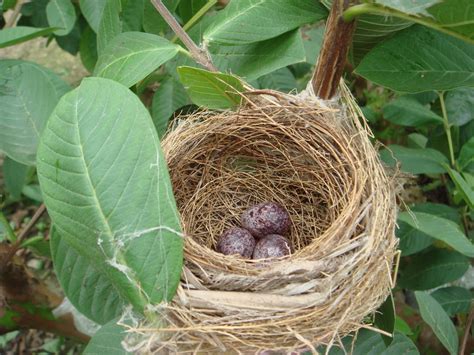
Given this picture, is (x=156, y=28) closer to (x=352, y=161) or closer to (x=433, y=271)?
(x=352, y=161)

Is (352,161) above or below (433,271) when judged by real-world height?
above

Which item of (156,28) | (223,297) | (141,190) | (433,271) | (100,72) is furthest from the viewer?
(433,271)

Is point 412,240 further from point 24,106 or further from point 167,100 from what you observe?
point 24,106

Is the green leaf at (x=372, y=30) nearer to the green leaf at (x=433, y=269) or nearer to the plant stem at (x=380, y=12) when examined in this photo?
the plant stem at (x=380, y=12)

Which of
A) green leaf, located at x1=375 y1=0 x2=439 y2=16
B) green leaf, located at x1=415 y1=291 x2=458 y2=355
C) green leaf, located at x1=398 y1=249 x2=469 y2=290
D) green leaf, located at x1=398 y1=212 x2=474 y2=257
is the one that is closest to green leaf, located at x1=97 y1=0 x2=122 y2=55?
green leaf, located at x1=375 y1=0 x2=439 y2=16

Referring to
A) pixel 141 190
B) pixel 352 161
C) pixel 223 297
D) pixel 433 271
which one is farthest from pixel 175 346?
pixel 433 271

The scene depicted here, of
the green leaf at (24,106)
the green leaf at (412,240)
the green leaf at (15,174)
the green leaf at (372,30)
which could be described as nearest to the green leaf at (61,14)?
the green leaf at (24,106)

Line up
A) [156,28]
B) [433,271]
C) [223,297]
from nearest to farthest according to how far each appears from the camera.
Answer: [223,297] → [156,28] → [433,271]

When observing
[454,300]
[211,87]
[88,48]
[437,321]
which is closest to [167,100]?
[211,87]
